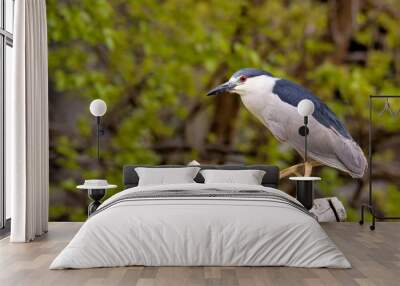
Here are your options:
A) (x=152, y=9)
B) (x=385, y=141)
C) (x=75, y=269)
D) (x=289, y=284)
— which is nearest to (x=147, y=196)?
(x=75, y=269)

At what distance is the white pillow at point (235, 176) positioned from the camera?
631 centimetres

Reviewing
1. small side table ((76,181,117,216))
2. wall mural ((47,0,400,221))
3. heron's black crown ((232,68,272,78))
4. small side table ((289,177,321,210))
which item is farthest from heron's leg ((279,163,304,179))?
small side table ((76,181,117,216))

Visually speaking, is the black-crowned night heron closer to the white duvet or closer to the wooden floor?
the wooden floor

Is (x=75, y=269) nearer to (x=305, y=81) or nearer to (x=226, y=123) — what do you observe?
(x=226, y=123)

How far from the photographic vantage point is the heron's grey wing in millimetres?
7074

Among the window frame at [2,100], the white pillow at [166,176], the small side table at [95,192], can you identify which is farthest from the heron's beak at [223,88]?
the window frame at [2,100]

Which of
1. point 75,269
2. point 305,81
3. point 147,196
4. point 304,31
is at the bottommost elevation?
point 75,269

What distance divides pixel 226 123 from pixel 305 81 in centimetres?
106

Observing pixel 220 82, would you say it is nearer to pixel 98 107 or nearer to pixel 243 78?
pixel 243 78

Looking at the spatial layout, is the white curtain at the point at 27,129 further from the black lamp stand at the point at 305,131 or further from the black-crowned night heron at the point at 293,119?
the black lamp stand at the point at 305,131

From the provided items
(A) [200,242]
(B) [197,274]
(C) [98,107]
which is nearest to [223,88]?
(C) [98,107]

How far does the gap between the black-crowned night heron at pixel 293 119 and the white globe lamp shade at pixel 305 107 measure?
36 centimetres

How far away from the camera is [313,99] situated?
711cm

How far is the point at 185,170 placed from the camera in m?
6.53
